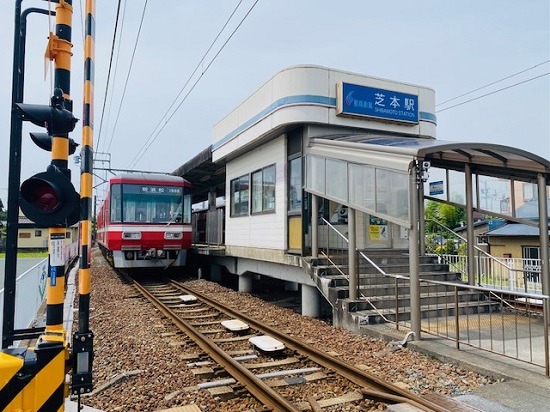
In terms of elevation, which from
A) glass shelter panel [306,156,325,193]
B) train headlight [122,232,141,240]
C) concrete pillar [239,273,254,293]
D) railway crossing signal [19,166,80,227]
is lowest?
concrete pillar [239,273,254,293]

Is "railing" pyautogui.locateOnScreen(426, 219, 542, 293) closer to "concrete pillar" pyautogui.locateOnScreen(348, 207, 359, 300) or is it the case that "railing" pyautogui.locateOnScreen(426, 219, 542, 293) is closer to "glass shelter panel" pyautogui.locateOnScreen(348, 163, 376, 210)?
"concrete pillar" pyautogui.locateOnScreen(348, 207, 359, 300)

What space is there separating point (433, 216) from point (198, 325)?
27834 millimetres

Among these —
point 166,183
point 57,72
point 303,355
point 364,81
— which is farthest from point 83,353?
point 166,183

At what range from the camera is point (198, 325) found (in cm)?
834

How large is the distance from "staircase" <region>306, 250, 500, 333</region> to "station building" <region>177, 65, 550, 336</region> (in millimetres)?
152

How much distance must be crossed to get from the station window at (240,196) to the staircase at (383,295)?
478cm

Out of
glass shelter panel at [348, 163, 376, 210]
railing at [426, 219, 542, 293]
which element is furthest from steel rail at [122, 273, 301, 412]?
railing at [426, 219, 542, 293]

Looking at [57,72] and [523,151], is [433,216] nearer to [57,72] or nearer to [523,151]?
[523,151]

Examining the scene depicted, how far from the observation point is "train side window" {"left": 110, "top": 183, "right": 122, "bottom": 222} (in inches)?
568

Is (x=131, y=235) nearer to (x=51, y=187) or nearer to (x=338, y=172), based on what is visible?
(x=338, y=172)

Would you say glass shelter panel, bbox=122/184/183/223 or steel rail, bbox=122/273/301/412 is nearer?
steel rail, bbox=122/273/301/412

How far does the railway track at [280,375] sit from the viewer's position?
177 inches

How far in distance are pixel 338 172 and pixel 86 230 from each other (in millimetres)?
6300

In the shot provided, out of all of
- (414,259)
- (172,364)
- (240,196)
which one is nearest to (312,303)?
(414,259)
